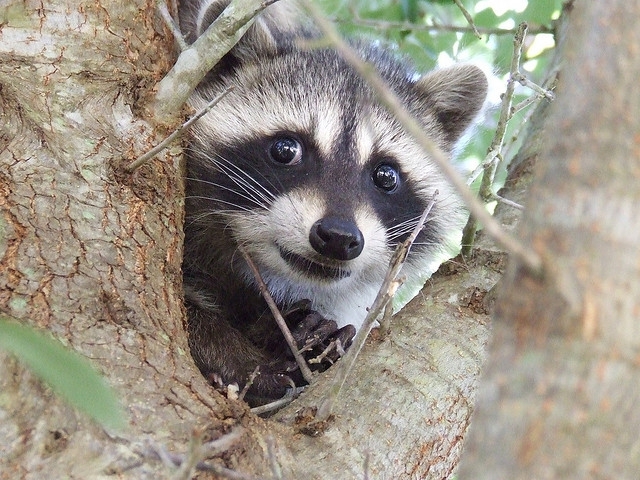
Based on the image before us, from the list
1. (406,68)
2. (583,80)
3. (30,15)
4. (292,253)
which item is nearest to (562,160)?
(583,80)

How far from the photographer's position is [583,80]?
1228 millimetres

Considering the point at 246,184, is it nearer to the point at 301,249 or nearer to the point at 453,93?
the point at 301,249

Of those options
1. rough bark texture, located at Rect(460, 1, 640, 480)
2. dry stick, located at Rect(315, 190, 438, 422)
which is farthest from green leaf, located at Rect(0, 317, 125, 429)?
dry stick, located at Rect(315, 190, 438, 422)

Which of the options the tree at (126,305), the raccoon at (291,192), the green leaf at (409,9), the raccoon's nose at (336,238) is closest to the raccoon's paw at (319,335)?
the raccoon at (291,192)

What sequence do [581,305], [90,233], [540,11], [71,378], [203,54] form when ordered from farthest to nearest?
1. [540,11]
2. [203,54]
3. [90,233]
4. [71,378]
5. [581,305]

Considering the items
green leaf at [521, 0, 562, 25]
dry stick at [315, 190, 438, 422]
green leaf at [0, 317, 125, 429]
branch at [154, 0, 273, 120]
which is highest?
branch at [154, 0, 273, 120]

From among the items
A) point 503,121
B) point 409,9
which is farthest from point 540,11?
point 503,121

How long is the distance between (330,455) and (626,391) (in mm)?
1303

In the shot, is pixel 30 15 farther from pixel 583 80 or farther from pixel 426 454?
pixel 583 80

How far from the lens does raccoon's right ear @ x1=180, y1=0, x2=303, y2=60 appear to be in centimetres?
366

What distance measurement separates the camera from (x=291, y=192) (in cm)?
350

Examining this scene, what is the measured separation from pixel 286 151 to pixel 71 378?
2.40m

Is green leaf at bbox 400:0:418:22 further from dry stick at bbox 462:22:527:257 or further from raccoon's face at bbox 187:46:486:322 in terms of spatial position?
dry stick at bbox 462:22:527:257

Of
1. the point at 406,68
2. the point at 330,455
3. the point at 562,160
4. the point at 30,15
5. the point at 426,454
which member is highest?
the point at 30,15
